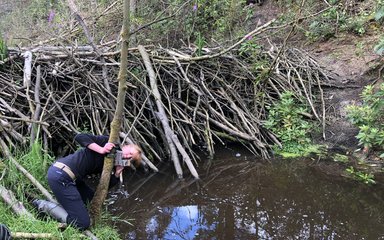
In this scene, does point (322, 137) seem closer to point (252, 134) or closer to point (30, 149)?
point (252, 134)

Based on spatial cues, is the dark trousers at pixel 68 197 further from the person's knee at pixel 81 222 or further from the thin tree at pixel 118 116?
the thin tree at pixel 118 116

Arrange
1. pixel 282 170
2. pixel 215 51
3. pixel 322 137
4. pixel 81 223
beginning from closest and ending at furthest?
pixel 81 223, pixel 282 170, pixel 322 137, pixel 215 51

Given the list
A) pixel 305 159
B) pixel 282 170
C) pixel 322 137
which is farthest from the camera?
pixel 322 137

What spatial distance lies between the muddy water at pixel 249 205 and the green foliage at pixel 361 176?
0.16 meters

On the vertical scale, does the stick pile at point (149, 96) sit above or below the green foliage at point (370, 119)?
above

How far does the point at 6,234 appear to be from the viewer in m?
2.57

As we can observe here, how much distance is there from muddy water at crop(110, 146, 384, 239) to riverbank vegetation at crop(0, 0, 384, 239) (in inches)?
14.8

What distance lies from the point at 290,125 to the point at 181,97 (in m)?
1.79

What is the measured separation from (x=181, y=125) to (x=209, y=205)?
171cm

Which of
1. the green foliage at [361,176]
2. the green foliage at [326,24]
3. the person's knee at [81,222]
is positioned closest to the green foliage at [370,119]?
the green foliage at [361,176]

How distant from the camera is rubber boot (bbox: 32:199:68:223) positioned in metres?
3.30

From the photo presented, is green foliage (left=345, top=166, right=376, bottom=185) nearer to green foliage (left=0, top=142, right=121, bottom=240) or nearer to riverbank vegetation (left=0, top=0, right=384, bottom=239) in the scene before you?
riverbank vegetation (left=0, top=0, right=384, bottom=239)

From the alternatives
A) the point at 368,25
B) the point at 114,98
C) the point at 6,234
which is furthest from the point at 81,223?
the point at 368,25

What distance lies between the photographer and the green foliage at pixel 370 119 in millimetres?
5094
